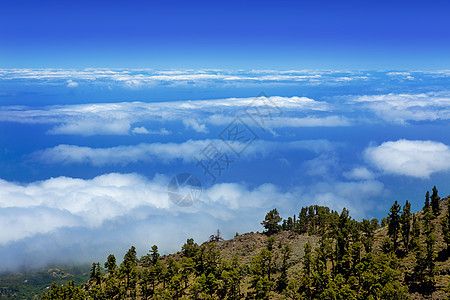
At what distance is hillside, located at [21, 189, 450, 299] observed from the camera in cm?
5059

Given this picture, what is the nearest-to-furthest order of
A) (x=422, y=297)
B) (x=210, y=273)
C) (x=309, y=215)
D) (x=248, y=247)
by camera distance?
(x=422, y=297) → (x=210, y=273) → (x=248, y=247) → (x=309, y=215)

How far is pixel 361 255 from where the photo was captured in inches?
2564

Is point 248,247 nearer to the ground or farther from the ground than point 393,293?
farther from the ground

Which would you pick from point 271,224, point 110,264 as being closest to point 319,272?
point 271,224

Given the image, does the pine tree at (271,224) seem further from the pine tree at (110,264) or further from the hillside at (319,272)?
the pine tree at (110,264)

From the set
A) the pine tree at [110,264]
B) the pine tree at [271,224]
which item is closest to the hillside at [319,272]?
the pine tree at [110,264]

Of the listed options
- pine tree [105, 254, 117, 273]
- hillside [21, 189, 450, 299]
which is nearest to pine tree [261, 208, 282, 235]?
hillside [21, 189, 450, 299]

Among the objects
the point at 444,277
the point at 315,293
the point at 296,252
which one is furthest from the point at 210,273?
the point at 444,277

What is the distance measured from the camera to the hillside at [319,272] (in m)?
50.6

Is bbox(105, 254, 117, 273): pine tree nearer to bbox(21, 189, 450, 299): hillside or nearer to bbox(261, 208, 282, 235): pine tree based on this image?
bbox(21, 189, 450, 299): hillside

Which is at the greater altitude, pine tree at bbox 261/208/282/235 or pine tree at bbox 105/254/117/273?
pine tree at bbox 261/208/282/235

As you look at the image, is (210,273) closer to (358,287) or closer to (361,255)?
(358,287)

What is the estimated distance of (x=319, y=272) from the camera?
56.1 m

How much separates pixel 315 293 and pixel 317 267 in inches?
260
